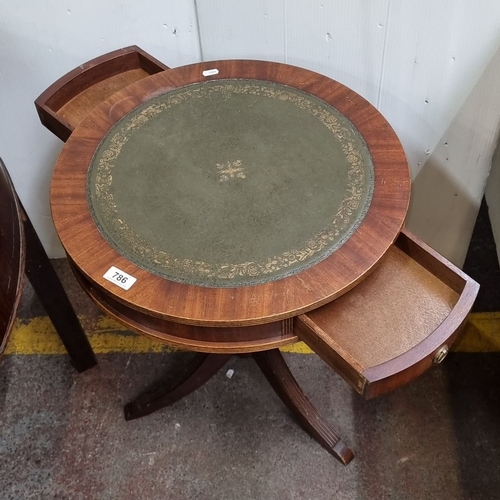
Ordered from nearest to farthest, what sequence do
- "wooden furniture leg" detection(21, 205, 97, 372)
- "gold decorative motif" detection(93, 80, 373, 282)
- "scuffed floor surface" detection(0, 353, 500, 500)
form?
"gold decorative motif" detection(93, 80, 373, 282) < "wooden furniture leg" detection(21, 205, 97, 372) < "scuffed floor surface" detection(0, 353, 500, 500)

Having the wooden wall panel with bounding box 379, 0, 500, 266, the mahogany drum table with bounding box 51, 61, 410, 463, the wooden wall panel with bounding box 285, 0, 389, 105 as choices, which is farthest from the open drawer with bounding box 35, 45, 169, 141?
the wooden wall panel with bounding box 379, 0, 500, 266

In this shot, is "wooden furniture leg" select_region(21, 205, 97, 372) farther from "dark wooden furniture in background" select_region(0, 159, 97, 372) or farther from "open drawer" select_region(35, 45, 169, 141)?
"open drawer" select_region(35, 45, 169, 141)

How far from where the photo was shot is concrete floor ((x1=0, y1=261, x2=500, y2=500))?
53.1 inches

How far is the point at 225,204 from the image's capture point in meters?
0.97

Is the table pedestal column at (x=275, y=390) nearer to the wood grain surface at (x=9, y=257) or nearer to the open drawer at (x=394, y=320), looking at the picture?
the open drawer at (x=394, y=320)

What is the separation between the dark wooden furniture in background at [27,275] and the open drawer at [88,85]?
183mm

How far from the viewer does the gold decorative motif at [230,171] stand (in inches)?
39.8

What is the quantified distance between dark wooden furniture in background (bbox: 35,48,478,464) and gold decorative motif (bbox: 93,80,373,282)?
2 cm

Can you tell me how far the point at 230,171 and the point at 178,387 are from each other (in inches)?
23.5

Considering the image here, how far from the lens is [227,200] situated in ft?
3.20

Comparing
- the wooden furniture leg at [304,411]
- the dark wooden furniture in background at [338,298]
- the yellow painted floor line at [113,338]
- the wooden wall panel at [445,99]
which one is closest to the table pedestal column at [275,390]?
the wooden furniture leg at [304,411]

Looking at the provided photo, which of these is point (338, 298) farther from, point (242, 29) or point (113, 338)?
point (113, 338)

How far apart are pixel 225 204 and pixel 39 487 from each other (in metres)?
0.83

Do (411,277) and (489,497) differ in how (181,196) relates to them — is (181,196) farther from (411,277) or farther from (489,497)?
(489,497)
